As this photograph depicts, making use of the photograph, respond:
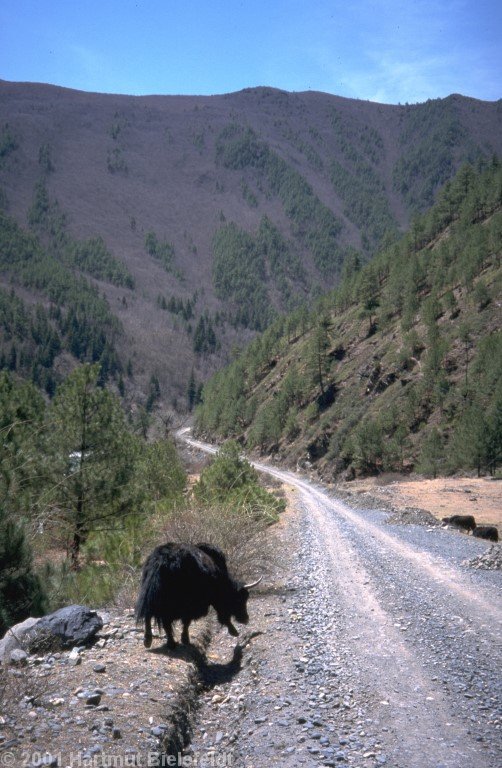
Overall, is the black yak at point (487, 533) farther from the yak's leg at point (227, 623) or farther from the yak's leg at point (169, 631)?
the yak's leg at point (169, 631)

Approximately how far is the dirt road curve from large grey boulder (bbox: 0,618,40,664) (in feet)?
6.85

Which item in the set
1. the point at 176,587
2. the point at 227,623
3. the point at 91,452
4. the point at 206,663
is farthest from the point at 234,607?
the point at 91,452

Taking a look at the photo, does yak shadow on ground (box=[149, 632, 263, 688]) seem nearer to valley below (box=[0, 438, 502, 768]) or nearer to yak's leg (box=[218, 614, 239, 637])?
valley below (box=[0, 438, 502, 768])

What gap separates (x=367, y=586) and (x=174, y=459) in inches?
570

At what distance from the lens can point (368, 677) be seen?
5406 millimetres

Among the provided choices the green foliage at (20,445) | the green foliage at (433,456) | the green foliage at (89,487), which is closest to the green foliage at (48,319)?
the green foliage at (433,456)

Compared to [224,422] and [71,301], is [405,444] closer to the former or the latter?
[224,422]

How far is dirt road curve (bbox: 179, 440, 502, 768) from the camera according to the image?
4188 mm

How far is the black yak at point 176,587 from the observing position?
5992 millimetres

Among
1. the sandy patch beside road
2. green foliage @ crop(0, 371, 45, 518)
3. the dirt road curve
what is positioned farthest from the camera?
the sandy patch beside road

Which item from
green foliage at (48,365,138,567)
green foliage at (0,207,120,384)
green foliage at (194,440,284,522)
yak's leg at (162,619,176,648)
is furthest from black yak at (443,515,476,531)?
green foliage at (0,207,120,384)

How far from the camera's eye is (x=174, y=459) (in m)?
22.8

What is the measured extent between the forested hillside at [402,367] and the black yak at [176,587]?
33.7 metres

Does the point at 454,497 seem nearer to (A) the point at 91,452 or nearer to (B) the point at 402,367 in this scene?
(A) the point at 91,452
